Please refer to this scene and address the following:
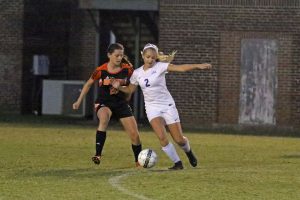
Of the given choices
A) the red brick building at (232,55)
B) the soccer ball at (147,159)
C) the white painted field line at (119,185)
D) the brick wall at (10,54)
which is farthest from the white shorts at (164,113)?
the brick wall at (10,54)

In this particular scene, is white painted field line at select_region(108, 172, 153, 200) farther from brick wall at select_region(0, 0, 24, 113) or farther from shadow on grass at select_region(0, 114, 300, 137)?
brick wall at select_region(0, 0, 24, 113)

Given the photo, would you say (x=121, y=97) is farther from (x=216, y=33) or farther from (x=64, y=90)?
(x=64, y=90)

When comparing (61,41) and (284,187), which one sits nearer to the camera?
(284,187)

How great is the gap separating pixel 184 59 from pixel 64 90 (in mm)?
5313

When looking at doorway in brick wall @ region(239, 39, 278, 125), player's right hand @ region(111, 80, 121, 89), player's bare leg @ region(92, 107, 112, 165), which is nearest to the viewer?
player's right hand @ region(111, 80, 121, 89)

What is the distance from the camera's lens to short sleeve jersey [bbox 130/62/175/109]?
553 inches

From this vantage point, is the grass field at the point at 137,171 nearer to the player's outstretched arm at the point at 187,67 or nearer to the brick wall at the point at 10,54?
the player's outstretched arm at the point at 187,67

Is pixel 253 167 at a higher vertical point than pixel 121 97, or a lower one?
lower

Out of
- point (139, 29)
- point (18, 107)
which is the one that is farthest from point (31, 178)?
point (18, 107)

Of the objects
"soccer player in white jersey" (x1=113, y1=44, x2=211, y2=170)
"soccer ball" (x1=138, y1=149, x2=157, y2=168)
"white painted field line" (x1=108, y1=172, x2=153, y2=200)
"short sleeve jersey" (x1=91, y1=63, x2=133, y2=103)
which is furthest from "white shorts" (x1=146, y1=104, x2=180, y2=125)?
"white painted field line" (x1=108, y1=172, x2=153, y2=200)

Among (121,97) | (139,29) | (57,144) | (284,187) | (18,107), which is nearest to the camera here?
(284,187)

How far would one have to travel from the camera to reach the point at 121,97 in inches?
581

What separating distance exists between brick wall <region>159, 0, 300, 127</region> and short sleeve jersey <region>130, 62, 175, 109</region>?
42.6 feet

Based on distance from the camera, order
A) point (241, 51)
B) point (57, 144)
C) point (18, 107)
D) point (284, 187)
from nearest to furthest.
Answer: point (284, 187)
point (57, 144)
point (241, 51)
point (18, 107)
